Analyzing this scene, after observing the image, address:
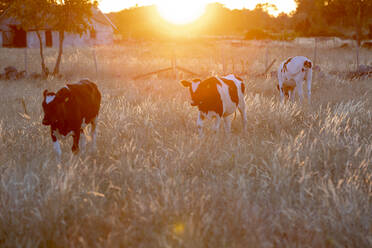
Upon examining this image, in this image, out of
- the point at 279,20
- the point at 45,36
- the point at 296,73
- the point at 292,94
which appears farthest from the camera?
the point at 279,20

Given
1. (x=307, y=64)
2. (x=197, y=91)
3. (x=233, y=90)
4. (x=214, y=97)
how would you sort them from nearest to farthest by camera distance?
1. (x=197, y=91)
2. (x=214, y=97)
3. (x=233, y=90)
4. (x=307, y=64)

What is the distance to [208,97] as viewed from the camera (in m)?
5.73

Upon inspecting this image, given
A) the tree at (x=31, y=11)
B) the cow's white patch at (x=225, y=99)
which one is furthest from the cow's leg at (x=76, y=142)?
Result: the tree at (x=31, y=11)

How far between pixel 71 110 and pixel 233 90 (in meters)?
2.84

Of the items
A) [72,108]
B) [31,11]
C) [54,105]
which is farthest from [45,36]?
A: [54,105]

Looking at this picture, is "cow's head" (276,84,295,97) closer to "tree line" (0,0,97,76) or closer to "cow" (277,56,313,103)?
"cow" (277,56,313,103)

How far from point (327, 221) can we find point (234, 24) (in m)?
100

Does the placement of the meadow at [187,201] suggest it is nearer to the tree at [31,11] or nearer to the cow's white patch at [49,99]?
the cow's white patch at [49,99]

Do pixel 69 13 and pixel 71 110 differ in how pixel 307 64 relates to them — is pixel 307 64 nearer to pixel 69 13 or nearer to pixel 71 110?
pixel 71 110

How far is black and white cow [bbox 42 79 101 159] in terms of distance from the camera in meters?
4.39

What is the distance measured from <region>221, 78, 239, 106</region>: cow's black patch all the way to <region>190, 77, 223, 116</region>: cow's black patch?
1.10 ft

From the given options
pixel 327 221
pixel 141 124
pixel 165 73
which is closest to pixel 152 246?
pixel 327 221

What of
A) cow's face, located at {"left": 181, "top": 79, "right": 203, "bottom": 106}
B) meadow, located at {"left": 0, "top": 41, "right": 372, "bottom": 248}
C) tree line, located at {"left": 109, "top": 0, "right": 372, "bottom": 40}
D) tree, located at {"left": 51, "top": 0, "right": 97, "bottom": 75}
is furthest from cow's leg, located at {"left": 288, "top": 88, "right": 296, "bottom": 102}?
tree line, located at {"left": 109, "top": 0, "right": 372, "bottom": 40}

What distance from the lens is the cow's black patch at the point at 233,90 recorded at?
614 cm
